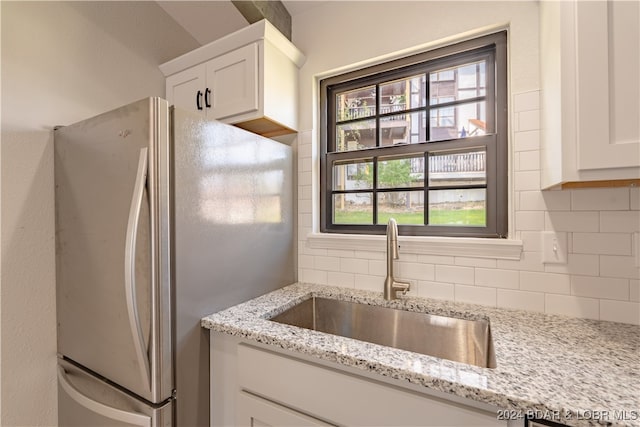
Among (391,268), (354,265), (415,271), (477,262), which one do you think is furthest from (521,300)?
(354,265)

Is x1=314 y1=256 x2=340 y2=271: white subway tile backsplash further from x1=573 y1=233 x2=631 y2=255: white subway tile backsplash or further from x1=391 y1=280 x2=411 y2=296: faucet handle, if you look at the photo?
x1=573 y1=233 x2=631 y2=255: white subway tile backsplash

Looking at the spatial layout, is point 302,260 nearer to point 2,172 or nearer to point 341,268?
point 341,268

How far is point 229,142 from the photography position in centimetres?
122

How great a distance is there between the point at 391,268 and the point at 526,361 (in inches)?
24.8

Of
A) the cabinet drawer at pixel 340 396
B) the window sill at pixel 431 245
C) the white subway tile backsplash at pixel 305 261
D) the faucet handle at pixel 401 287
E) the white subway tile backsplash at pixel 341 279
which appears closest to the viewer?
the cabinet drawer at pixel 340 396

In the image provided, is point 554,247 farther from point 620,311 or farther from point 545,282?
point 620,311

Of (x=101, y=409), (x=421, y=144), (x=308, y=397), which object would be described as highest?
(x=421, y=144)

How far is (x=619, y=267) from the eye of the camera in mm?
1033

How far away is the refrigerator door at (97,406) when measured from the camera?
3.11 feet

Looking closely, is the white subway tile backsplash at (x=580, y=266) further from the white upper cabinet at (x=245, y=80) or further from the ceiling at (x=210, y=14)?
the ceiling at (x=210, y=14)

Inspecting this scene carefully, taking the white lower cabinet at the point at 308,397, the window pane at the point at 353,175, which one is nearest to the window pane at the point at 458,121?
the window pane at the point at 353,175

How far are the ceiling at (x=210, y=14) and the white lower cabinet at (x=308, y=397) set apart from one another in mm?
1879

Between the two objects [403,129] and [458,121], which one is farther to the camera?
[403,129]

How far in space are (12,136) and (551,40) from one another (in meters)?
2.15
